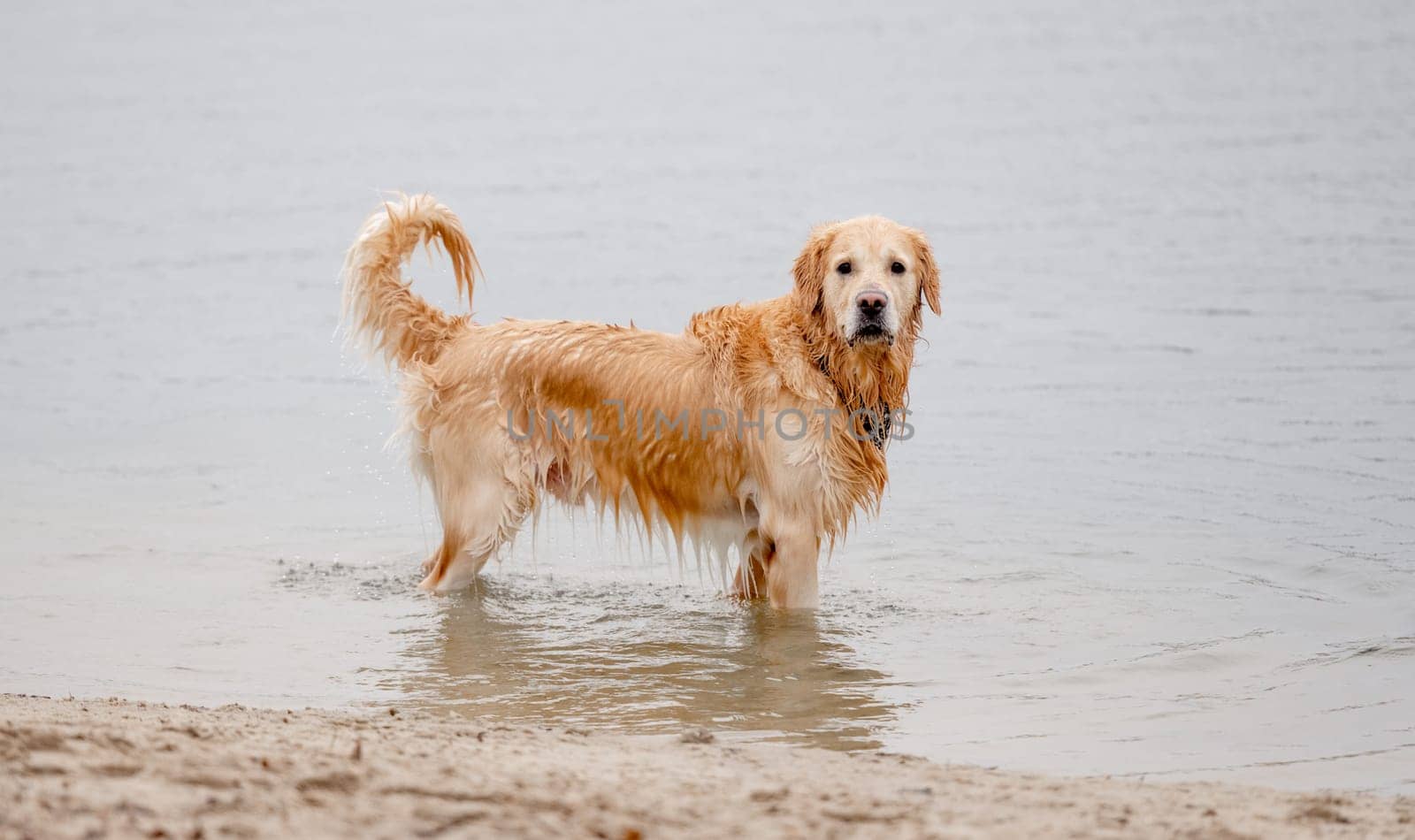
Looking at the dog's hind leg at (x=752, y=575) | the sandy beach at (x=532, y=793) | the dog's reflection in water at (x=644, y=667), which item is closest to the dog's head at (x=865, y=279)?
the dog's hind leg at (x=752, y=575)

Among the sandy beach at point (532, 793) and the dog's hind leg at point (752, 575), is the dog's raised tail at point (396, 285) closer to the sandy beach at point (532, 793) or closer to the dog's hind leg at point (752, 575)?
the dog's hind leg at point (752, 575)

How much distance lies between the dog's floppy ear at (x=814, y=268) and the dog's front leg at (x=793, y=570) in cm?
104

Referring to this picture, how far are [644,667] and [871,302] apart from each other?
6.05 feet

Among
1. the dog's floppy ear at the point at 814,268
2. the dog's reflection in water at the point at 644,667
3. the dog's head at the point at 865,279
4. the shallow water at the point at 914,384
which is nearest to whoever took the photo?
the dog's reflection in water at the point at 644,667

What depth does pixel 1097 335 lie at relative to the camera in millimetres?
13680

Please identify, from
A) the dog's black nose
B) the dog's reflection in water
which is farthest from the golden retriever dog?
the dog's reflection in water

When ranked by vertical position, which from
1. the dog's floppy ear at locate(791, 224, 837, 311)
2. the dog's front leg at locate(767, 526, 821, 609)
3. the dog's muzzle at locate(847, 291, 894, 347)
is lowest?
the dog's front leg at locate(767, 526, 821, 609)

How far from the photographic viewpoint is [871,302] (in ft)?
20.9

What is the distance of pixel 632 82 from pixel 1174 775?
25260mm

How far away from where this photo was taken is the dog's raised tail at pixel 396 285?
723 centimetres

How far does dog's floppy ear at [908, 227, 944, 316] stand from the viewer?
22.0 ft

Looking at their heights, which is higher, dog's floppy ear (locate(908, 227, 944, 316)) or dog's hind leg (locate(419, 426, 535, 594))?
dog's floppy ear (locate(908, 227, 944, 316))

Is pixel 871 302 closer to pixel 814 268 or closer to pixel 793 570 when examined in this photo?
pixel 814 268

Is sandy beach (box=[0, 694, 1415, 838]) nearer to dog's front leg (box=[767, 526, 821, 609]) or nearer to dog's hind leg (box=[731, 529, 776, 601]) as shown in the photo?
dog's front leg (box=[767, 526, 821, 609])
